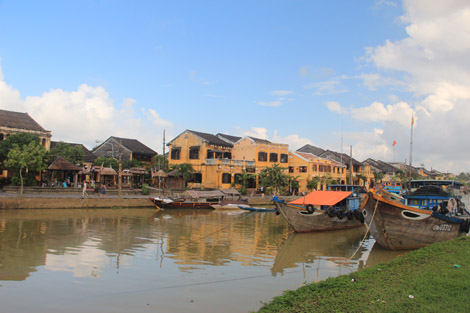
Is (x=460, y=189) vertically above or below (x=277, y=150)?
below

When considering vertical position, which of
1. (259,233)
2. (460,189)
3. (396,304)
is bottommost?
(259,233)

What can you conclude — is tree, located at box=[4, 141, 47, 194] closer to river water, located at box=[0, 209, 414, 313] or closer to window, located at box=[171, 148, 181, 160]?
river water, located at box=[0, 209, 414, 313]

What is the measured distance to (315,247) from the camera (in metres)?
15.8

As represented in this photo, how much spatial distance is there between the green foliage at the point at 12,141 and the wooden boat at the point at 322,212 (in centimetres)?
2422

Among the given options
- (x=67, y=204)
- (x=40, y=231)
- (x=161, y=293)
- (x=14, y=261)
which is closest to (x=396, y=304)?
(x=161, y=293)

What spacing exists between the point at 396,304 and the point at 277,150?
3815 centimetres

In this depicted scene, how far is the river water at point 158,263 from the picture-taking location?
27.3ft

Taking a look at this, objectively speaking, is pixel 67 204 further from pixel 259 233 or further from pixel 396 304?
pixel 396 304

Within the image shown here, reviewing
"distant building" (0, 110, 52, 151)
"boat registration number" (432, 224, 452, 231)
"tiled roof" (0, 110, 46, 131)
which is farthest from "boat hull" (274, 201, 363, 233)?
"tiled roof" (0, 110, 46, 131)

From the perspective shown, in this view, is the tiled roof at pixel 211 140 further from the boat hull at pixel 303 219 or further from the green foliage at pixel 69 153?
the boat hull at pixel 303 219

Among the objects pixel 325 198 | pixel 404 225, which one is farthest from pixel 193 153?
pixel 404 225

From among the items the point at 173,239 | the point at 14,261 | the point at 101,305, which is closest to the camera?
the point at 101,305

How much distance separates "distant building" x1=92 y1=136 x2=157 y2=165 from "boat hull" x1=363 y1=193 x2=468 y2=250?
34.8 meters

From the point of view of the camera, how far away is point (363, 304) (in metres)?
6.12
